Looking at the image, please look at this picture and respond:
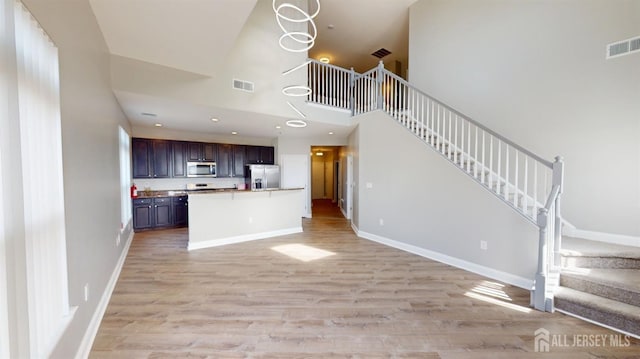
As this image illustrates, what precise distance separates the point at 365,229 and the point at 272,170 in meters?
3.48

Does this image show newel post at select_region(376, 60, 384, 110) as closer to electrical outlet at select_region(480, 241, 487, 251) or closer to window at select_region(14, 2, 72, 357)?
electrical outlet at select_region(480, 241, 487, 251)

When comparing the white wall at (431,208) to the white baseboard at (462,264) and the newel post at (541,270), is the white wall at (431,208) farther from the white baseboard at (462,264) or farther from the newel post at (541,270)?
the newel post at (541,270)

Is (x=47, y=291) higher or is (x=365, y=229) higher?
(x=47, y=291)

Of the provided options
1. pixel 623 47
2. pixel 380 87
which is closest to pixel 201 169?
pixel 380 87

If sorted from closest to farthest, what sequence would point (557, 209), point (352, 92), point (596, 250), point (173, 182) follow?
point (557, 209)
point (596, 250)
point (352, 92)
point (173, 182)

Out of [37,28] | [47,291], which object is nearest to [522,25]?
[37,28]

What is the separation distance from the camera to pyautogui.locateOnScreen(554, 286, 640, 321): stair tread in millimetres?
2266

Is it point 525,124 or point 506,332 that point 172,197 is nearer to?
point 506,332

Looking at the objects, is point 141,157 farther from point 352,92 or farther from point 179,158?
point 352,92

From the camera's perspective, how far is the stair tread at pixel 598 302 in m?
2.27

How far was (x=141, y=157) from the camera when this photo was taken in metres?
6.17

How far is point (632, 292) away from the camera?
2.37 metres

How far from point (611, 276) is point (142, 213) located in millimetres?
7935

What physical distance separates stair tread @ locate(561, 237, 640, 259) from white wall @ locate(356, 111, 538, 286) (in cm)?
43
